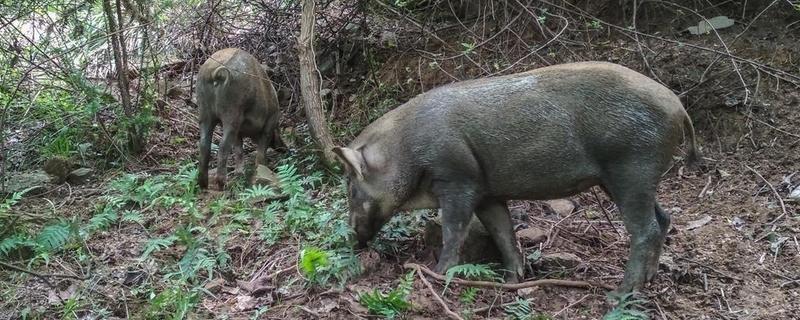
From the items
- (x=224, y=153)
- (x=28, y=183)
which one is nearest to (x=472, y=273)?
(x=224, y=153)

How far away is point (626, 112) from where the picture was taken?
4633mm

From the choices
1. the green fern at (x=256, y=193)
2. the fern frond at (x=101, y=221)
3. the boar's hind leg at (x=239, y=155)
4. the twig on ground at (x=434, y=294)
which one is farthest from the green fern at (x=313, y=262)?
the boar's hind leg at (x=239, y=155)

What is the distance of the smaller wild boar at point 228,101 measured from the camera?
7.56 m

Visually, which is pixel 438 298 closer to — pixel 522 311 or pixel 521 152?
pixel 522 311

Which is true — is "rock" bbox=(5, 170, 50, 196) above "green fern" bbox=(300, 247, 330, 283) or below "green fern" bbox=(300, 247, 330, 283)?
above

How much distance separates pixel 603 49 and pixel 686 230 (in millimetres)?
2630

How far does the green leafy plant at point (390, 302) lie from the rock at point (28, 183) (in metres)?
4.34

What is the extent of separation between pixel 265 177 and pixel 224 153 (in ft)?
1.57

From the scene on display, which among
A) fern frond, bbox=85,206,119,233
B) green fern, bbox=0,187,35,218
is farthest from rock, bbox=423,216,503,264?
green fern, bbox=0,187,35,218

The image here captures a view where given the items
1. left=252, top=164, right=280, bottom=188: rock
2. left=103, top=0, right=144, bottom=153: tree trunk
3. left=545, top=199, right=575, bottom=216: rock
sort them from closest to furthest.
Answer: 1. left=545, top=199, right=575, bottom=216: rock
2. left=252, top=164, right=280, bottom=188: rock
3. left=103, top=0, right=144, bottom=153: tree trunk

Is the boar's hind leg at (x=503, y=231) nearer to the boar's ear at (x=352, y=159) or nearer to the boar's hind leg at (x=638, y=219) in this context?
the boar's hind leg at (x=638, y=219)

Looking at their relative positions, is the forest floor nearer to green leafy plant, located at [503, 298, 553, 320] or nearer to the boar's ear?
green leafy plant, located at [503, 298, 553, 320]

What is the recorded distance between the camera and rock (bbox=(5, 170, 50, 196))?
24.9 feet

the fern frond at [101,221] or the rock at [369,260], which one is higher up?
the fern frond at [101,221]
